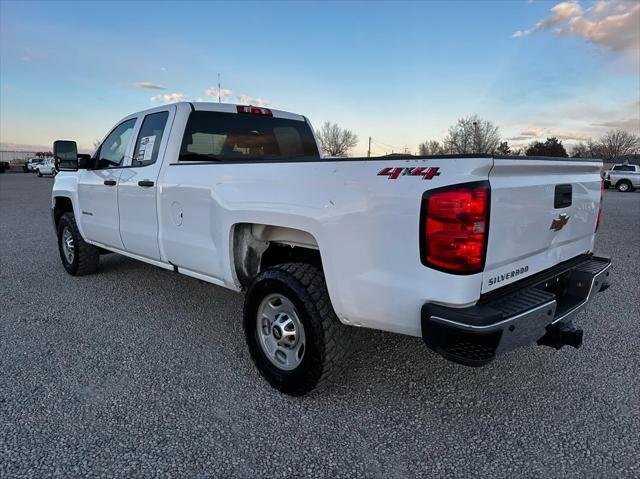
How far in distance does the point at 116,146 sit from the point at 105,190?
504 millimetres

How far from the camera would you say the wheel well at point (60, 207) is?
6.08 meters

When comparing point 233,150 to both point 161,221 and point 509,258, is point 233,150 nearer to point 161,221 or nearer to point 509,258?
point 161,221

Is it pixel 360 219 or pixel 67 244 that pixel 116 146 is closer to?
pixel 67 244

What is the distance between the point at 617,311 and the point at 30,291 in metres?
6.40

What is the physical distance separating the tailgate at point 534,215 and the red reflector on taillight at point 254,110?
9.46 feet

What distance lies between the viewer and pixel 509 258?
7.73 feet

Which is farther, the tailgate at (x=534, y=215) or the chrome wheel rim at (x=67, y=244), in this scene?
the chrome wheel rim at (x=67, y=244)

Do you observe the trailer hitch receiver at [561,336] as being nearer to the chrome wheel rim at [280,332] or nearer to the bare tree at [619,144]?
the chrome wheel rim at [280,332]

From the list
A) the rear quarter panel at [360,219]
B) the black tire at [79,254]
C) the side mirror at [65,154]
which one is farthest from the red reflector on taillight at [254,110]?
the black tire at [79,254]

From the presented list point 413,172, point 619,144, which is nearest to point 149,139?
point 413,172

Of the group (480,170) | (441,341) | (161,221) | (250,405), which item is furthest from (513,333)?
(161,221)

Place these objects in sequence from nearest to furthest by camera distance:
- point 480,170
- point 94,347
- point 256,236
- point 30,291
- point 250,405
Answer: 1. point 480,170
2. point 250,405
3. point 256,236
4. point 94,347
5. point 30,291

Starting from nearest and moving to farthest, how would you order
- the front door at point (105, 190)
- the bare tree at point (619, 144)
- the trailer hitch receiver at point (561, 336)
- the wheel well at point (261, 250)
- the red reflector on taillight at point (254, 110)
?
1. the trailer hitch receiver at point (561, 336)
2. the wheel well at point (261, 250)
3. the red reflector on taillight at point (254, 110)
4. the front door at point (105, 190)
5. the bare tree at point (619, 144)

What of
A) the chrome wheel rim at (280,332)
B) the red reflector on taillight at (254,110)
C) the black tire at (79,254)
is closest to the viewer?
the chrome wheel rim at (280,332)
